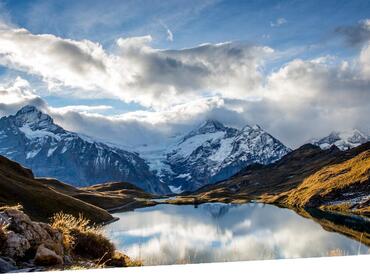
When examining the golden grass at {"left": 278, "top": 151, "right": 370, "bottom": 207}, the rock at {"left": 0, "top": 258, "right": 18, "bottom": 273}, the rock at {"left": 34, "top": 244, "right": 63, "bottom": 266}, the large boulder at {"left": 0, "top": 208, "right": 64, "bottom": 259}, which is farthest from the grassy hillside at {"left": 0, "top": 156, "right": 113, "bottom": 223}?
the golden grass at {"left": 278, "top": 151, "right": 370, "bottom": 207}

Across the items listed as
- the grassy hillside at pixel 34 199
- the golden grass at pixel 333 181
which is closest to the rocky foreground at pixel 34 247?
the grassy hillside at pixel 34 199

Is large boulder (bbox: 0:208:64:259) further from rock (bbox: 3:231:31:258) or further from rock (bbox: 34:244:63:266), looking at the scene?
rock (bbox: 34:244:63:266)

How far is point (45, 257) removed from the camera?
830 centimetres

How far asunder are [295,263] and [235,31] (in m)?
7.25

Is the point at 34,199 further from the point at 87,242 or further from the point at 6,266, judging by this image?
the point at 6,266

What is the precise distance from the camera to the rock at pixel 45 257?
27.1ft

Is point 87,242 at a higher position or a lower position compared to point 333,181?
lower

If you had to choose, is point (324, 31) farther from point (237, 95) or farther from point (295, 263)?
point (295, 263)

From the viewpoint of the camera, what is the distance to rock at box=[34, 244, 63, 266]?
8.26 meters

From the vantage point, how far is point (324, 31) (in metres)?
14.7

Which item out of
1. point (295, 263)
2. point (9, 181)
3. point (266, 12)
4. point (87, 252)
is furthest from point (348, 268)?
point (9, 181)

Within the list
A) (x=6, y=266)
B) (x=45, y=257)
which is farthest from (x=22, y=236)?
(x=6, y=266)

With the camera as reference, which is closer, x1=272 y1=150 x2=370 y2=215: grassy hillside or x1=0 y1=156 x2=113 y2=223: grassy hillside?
x1=0 y1=156 x2=113 y2=223: grassy hillside

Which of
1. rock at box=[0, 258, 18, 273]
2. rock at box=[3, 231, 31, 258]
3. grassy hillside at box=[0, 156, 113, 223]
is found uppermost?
grassy hillside at box=[0, 156, 113, 223]
